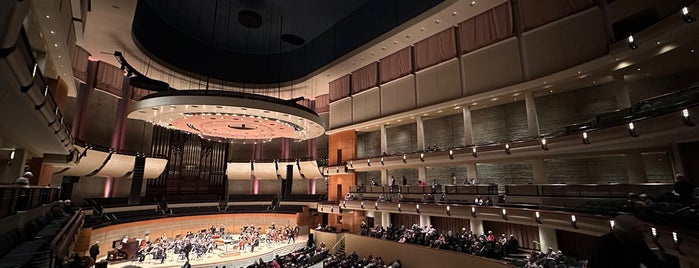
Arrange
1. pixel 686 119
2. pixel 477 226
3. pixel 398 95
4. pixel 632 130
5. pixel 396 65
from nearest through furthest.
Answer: pixel 686 119 → pixel 632 130 → pixel 477 226 → pixel 398 95 → pixel 396 65

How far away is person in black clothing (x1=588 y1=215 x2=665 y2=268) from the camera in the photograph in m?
1.80

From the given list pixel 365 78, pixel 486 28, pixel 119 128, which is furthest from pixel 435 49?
pixel 119 128

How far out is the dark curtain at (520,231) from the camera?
40.0 feet

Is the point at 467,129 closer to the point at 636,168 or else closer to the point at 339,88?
the point at 636,168

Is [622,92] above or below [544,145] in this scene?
above

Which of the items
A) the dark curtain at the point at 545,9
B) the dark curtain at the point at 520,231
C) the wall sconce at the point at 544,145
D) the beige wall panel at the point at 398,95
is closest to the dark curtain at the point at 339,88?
the beige wall panel at the point at 398,95

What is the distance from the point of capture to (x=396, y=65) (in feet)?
58.6

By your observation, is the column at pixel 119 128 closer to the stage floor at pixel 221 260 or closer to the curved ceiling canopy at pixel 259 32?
the curved ceiling canopy at pixel 259 32

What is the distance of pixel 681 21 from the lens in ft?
21.6

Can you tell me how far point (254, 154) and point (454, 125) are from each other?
1759 cm

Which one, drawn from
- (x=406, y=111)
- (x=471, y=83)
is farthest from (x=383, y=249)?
(x=471, y=83)

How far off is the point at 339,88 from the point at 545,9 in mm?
13348

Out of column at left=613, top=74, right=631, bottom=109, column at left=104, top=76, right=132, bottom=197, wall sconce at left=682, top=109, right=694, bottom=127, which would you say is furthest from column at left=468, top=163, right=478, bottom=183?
column at left=104, top=76, right=132, bottom=197

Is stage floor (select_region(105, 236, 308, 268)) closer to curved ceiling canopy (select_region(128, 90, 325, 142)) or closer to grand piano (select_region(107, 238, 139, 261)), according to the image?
grand piano (select_region(107, 238, 139, 261))
